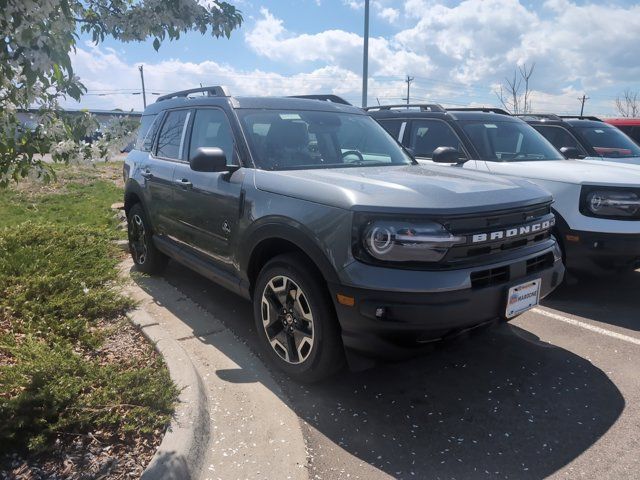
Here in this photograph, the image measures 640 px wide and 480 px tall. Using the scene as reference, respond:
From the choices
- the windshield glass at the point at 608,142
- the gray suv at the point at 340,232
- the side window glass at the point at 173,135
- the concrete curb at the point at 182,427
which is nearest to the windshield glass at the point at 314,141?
the gray suv at the point at 340,232

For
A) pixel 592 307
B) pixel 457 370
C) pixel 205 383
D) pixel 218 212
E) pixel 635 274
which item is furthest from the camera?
pixel 635 274

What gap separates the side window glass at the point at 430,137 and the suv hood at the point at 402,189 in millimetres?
2514

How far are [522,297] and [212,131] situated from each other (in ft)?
9.04

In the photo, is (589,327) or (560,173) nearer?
(589,327)

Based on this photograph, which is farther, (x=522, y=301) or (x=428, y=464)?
(x=522, y=301)

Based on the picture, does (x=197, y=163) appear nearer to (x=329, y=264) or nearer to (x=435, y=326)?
(x=329, y=264)

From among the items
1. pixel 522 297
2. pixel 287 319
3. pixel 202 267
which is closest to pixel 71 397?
pixel 287 319

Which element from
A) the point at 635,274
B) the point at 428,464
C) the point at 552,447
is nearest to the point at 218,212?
the point at 428,464

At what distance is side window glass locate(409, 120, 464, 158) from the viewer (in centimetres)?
621

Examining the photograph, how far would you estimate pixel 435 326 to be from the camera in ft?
8.93

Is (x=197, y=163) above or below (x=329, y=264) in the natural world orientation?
above

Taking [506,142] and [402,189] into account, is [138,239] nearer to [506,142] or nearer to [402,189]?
[402,189]

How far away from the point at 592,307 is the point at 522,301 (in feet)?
7.60

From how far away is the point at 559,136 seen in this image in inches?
318
